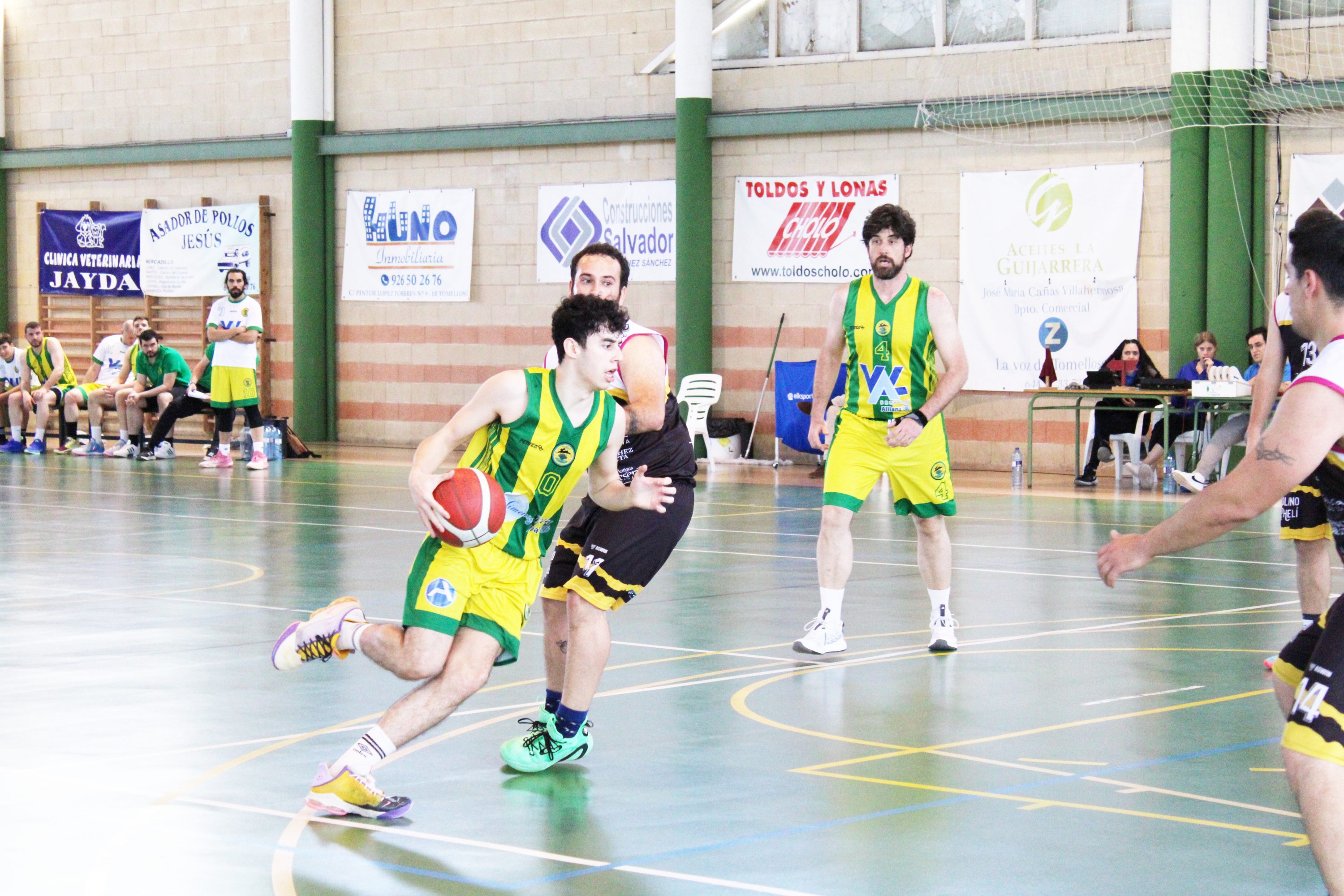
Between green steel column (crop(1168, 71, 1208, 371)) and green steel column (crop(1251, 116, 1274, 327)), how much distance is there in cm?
43

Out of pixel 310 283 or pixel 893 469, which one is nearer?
pixel 893 469

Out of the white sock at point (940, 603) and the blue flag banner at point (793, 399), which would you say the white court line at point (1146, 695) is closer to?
the white sock at point (940, 603)

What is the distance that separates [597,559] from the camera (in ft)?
17.6

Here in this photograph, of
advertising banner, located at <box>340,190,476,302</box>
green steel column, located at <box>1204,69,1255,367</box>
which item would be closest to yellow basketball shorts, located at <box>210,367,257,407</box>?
advertising banner, located at <box>340,190,476,302</box>

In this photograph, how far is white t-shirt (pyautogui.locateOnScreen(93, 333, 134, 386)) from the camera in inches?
827

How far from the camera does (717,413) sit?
19.5 m

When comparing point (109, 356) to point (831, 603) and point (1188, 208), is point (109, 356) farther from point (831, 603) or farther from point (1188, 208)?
point (831, 603)

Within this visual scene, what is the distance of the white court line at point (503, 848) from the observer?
13.3 ft

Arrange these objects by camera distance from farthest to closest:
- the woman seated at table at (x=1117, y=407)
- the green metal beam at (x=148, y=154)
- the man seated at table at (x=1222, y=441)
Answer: the green metal beam at (x=148, y=154) < the woman seated at table at (x=1117, y=407) < the man seated at table at (x=1222, y=441)

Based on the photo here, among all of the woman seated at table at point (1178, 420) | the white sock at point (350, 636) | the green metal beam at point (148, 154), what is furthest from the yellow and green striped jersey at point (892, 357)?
the green metal beam at point (148, 154)

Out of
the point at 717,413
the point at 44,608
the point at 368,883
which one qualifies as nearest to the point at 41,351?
the point at 717,413

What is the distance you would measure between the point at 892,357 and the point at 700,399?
1154 centimetres

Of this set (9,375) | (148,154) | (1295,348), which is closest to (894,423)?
(1295,348)

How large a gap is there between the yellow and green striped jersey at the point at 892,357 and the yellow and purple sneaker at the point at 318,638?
3.22 m
